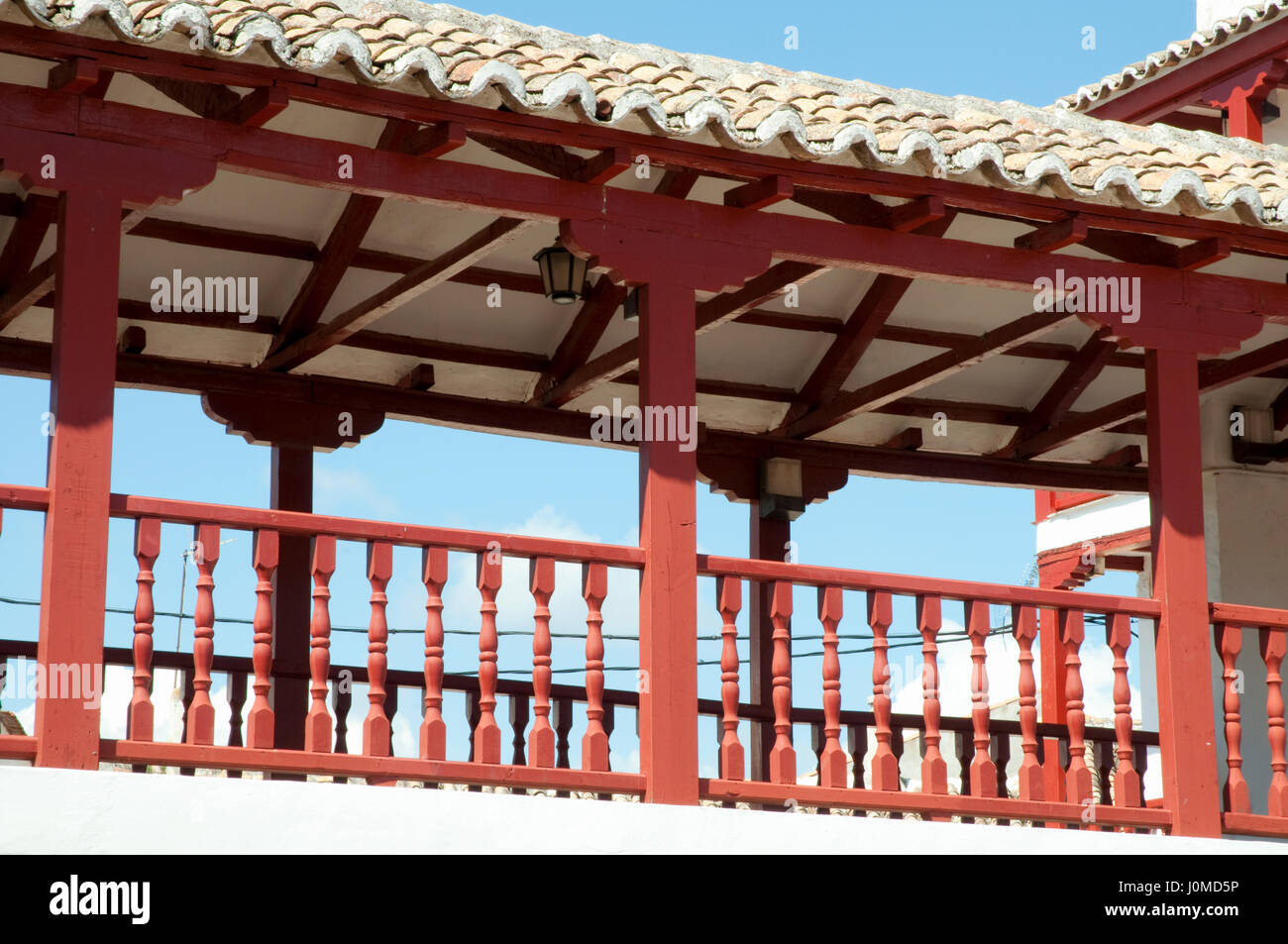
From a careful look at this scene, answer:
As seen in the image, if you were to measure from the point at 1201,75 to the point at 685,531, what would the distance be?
30.2 ft

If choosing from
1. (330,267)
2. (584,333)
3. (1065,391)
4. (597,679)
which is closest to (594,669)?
(597,679)

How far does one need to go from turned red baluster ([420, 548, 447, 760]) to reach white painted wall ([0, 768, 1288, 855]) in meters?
0.17

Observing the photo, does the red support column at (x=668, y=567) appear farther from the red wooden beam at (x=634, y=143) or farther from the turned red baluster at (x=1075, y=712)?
the turned red baluster at (x=1075, y=712)

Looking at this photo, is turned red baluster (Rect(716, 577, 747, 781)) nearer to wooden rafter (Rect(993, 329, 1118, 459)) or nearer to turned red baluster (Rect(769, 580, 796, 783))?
turned red baluster (Rect(769, 580, 796, 783))

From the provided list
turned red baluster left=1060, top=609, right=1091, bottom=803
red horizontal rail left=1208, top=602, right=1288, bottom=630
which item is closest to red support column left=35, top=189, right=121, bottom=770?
turned red baluster left=1060, top=609, right=1091, bottom=803

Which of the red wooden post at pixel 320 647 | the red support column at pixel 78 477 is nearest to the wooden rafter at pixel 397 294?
the red wooden post at pixel 320 647

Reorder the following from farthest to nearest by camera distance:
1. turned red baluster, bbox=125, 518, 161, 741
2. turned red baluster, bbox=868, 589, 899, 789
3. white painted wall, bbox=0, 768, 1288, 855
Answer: turned red baluster, bbox=868, 589, 899, 789 < turned red baluster, bbox=125, 518, 161, 741 < white painted wall, bbox=0, 768, 1288, 855

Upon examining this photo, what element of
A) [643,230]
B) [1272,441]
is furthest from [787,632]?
[1272,441]

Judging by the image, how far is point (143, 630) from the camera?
232 inches

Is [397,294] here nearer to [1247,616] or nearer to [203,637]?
[203,637]

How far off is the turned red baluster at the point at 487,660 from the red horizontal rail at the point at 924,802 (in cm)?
81

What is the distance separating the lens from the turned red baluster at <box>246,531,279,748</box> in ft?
19.8

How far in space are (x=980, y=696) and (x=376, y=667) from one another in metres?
2.37
